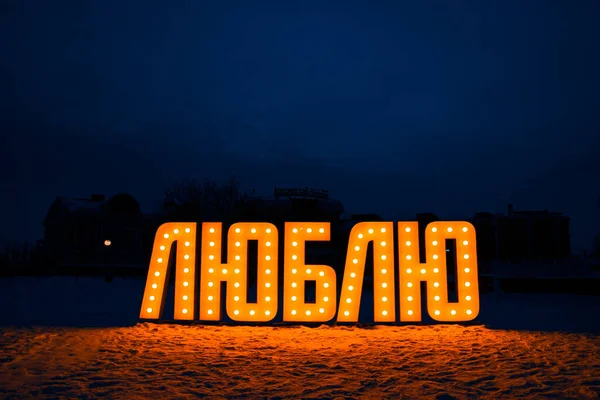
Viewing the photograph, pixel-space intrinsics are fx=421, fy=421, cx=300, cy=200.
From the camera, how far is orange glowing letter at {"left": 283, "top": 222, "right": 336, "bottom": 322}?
7.99m

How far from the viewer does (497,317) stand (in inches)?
384

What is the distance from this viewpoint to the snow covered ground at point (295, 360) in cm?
474

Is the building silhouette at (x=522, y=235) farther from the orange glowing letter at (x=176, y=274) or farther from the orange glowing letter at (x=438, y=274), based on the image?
the orange glowing letter at (x=176, y=274)

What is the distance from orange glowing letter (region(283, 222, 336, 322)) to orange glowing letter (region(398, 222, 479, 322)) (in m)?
1.43

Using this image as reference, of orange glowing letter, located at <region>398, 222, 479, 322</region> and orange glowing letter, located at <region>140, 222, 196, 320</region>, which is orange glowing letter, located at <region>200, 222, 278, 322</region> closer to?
orange glowing letter, located at <region>140, 222, 196, 320</region>

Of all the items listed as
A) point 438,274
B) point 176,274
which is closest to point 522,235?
point 438,274

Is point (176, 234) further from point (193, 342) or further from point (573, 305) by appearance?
point (573, 305)

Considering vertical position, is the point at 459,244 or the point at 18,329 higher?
the point at 459,244

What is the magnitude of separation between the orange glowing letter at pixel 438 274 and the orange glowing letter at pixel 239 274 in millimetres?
2544

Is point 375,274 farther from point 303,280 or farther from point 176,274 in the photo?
point 176,274

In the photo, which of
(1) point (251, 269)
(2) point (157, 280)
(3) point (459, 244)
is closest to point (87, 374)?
(2) point (157, 280)

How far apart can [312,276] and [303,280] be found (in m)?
0.20

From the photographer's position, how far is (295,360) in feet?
19.5

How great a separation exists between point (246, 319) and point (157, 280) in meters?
1.96
